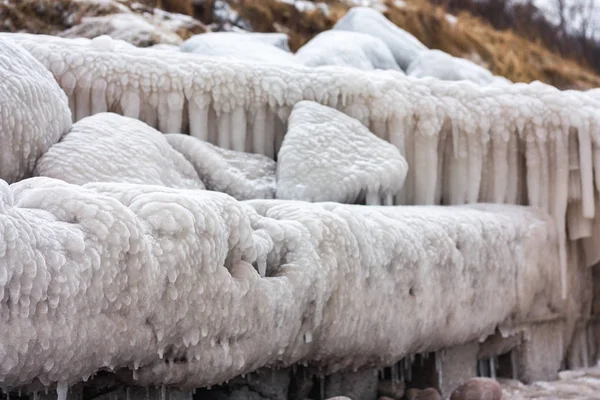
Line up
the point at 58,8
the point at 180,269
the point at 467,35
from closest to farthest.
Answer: the point at 180,269, the point at 58,8, the point at 467,35

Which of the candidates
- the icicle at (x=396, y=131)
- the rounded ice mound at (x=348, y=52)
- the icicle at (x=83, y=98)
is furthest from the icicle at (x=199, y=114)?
the rounded ice mound at (x=348, y=52)

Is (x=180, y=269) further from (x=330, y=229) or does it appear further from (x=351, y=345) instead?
(x=351, y=345)

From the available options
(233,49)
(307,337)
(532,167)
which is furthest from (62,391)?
(532,167)

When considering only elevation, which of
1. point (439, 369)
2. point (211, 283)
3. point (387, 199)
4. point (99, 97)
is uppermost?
point (99, 97)

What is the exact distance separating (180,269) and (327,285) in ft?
2.51

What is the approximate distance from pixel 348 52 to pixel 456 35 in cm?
643

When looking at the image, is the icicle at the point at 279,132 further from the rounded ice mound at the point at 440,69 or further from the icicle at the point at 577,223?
the icicle at the point at 577,223

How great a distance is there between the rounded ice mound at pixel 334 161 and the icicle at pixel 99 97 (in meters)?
0.91

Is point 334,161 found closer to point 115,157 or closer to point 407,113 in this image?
point 407,113

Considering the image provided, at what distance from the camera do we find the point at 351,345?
3.35 meters

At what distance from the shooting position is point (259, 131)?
4.64 metres

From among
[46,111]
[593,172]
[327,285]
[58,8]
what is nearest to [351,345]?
[327,285]

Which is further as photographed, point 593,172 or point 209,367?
point 593,172

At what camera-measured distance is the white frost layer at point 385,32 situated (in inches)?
273
